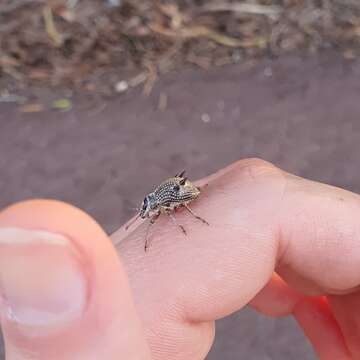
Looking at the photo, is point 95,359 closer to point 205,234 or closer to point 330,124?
point 205,234

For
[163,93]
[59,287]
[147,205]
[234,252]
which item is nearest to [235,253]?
[234,252]

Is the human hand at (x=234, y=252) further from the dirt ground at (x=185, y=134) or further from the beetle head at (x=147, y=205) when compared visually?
the dirt ground at (x=185, y=134)

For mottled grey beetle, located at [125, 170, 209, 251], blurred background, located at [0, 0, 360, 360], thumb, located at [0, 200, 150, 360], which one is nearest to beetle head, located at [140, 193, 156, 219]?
mottled grey beetle, located at [125, 170, 209, 251]

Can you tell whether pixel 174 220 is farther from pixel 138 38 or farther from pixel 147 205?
pixel 138 38

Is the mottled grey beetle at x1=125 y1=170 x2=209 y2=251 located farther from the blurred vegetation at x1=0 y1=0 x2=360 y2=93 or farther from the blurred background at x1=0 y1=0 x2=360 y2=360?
the blurred vegetation at x1=0 y1=0 x2=360 y2=93

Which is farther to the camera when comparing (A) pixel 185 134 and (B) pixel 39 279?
(A) pixel 185 134

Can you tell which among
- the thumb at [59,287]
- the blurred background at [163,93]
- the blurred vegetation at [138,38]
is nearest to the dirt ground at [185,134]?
the blurred background at [163,93]
